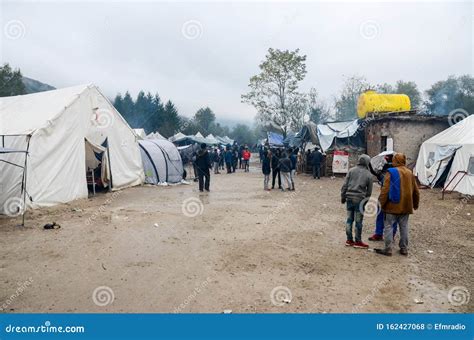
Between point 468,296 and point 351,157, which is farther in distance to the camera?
point 351,157

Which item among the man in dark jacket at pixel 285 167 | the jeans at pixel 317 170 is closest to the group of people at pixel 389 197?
the man in dark jacket at pixel 285 167

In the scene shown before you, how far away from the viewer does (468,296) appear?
14.6 ft

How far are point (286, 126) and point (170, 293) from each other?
1201 inches

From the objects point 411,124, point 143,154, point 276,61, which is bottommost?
point 143,154

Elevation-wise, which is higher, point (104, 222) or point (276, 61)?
point (276, 61)

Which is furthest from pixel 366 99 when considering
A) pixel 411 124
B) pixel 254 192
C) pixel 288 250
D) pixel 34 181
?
pixel 34 181

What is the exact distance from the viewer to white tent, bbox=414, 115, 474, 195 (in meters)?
12.9

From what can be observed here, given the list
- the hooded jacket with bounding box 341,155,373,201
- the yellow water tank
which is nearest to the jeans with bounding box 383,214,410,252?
the hooded jacket with bounding box 341,155,373,201

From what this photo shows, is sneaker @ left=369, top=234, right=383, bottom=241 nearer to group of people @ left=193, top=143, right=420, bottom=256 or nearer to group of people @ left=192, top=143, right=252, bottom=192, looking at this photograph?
group of people @ left=193, top=143, right=420, bottom=256

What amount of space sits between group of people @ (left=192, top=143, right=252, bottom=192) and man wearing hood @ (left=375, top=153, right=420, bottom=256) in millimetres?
8091

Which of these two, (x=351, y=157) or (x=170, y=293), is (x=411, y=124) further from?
(x=170, y=293)

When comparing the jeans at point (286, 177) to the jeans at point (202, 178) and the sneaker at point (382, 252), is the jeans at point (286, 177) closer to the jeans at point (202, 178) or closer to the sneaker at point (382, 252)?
the jeans at point (202, 178)

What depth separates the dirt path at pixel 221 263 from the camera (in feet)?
13.8

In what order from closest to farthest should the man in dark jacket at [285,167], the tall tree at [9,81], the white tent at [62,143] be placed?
the white tent at [62,143] → the man in dark jacket at [285,167] → the tall tree at [9,81]
